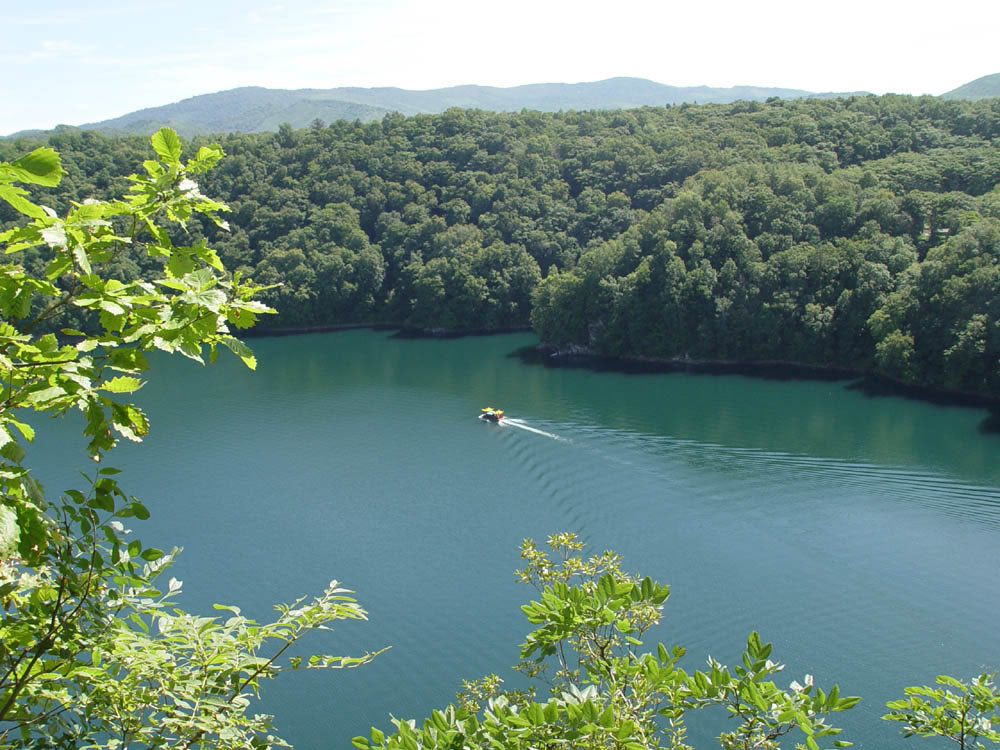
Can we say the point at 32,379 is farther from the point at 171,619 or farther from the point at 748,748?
the point at 748,748

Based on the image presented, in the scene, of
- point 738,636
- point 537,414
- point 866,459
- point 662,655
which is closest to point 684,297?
point 537,414

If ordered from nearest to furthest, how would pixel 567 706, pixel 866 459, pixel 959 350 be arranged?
pixel 567 706, pixel 866 459, pixel 959 350

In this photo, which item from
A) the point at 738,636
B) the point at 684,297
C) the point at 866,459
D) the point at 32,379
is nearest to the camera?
the point at 32,379

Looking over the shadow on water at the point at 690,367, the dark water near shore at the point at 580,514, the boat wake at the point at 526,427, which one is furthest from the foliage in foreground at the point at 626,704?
the shadow on water at the point at 690,367

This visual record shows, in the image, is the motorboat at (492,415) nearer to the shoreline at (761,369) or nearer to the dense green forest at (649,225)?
the shoreline at (761,369)

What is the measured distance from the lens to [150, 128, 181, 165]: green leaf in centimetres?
225

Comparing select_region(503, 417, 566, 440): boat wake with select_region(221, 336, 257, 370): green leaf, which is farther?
select_region(503, 417, 566, 440): boat wake

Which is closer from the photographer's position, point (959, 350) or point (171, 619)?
point (171, 619)

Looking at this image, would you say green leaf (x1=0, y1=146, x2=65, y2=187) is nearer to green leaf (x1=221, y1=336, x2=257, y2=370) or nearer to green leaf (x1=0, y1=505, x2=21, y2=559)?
green leaf (x1=221, y1=336, x2=257, y2=370)

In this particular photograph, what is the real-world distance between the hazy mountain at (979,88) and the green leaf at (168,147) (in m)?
143

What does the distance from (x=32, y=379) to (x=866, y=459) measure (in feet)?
86.5

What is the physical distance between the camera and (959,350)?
30.3m

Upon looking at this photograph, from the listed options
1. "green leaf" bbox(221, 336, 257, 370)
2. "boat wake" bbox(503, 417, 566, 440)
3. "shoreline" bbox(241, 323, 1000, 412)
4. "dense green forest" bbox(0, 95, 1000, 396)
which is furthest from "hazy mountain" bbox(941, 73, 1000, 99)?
"green leaf" bbox(221, 336, 257, 370)

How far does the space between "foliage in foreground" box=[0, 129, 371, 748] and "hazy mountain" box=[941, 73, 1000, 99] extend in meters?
143
